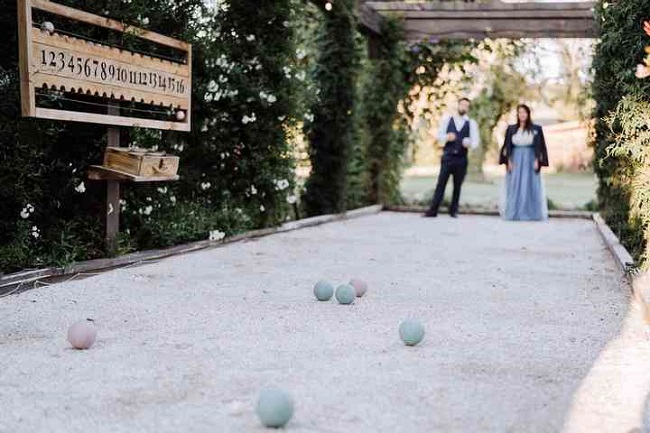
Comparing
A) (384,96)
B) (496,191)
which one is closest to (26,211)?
(384,96)

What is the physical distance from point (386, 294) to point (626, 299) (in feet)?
4.59

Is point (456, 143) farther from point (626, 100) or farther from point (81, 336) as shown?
point (81, 336)

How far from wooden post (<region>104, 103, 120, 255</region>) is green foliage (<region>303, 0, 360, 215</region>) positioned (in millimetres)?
4548

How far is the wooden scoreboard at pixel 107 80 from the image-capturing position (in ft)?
16.2

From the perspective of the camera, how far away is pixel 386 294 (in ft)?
16.2

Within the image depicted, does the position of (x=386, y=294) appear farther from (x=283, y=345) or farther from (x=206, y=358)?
(x=206, y=358)

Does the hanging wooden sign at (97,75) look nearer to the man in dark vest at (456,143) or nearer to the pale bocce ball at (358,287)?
the pale bocce ball at (358,287)

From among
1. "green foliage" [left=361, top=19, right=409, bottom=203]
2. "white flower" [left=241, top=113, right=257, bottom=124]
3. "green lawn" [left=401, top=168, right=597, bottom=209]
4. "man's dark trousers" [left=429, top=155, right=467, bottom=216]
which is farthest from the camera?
"green lawn" [left=401, top=168, right=597, bottom=209]

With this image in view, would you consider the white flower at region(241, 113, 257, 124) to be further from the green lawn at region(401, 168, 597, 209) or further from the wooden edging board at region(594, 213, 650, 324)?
the green lawn at region(401, 168, 597, 209)

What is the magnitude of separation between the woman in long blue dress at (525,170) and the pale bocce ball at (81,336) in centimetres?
895

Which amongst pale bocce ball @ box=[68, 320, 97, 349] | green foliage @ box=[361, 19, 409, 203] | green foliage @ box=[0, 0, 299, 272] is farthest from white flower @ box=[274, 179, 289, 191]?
pale bocce ball @ box=[68, 320, 97, 349]

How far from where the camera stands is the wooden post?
5805 millimetres

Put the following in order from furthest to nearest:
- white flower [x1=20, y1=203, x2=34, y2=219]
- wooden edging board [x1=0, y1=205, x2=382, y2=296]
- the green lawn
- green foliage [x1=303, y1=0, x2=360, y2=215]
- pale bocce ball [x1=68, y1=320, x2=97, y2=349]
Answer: the green lawn < green foliage [x1=303, y1=0, x2=360, y2=215] < white flower [x1=20, y1=203, x2=34, y2=219] < wooden edging board [x1=0, y1=205, x2=382, y2=296] < pale bocce ball [x1=68, y1=320, x2=97, y2=349]

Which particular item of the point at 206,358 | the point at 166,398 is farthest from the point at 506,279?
the point at 166,398
